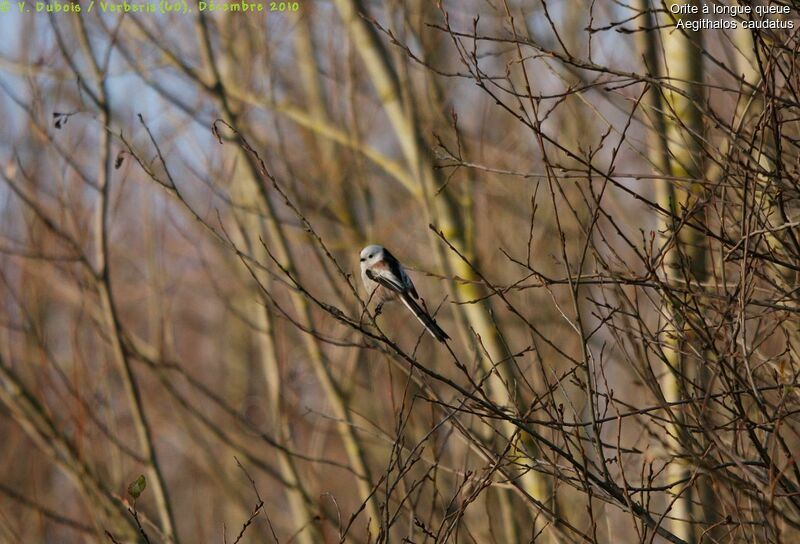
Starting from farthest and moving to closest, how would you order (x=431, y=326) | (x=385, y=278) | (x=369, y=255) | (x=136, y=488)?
(x=369, y=255) → (x=385, y=278) → (x=431, y=326) → (x=136, y=488)

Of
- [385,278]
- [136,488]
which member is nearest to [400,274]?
[385,278]

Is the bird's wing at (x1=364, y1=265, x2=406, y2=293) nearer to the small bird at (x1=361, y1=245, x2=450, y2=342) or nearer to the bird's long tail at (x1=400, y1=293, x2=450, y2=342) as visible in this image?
the small bird at (x1=361, y1=245, x2=450, y2=342)

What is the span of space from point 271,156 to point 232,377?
9.18 meters

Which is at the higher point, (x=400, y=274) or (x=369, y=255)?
(x=369, y=255)

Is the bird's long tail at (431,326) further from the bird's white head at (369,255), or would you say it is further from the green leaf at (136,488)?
the green leaf at (136,488)

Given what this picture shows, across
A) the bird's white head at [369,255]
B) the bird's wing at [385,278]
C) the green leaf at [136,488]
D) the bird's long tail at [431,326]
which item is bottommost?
the green leaf at [136,488]

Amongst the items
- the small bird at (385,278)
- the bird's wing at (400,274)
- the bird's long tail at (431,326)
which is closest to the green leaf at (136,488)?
the bird's long tail at (431,326)

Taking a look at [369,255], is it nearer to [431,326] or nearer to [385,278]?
[385,278]

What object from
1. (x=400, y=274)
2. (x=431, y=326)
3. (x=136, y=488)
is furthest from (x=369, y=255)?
(x=136, y=488)

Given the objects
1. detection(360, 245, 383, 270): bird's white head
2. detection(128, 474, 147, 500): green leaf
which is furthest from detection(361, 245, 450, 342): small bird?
detection(128, 474, 147, 500): green leaf

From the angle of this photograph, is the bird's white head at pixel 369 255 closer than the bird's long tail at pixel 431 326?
No

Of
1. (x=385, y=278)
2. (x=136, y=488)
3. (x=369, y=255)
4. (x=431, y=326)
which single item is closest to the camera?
(x=136, y=488)

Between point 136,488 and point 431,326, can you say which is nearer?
point 136,488

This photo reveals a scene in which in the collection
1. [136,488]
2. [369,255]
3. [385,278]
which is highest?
[369,255]
